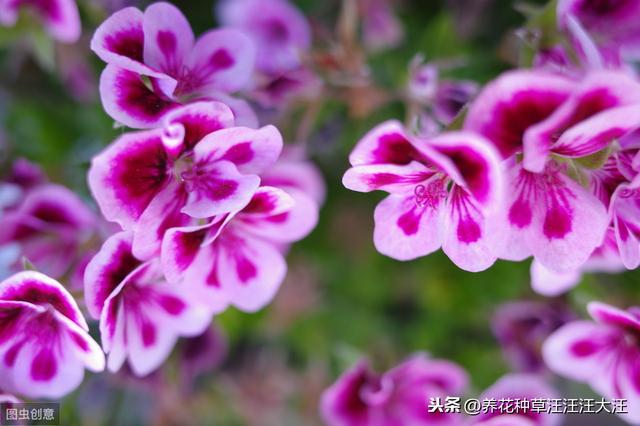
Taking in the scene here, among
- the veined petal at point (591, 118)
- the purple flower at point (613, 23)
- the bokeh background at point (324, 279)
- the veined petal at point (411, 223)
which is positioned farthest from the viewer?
the bokeh background at point (324, 279)

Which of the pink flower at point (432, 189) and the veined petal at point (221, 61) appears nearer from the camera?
the pink flower at point (432, 189)

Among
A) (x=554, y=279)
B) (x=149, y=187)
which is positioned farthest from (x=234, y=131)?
(x=554, y=279)

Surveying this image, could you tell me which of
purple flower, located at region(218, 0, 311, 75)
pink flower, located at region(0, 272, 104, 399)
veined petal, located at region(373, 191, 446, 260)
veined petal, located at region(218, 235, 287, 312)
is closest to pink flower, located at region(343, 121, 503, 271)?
veined petal, located at region(373, 191, 446, 260)

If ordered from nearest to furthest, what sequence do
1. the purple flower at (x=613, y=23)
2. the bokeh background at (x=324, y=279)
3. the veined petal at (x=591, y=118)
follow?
1. the veined petal at (x=591, y=118)
2. the purple flower at (x=613, y=23)
3. the bokeh background at (x=324, y=279)

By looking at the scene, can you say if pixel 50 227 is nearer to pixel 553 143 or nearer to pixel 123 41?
pixel 123 41

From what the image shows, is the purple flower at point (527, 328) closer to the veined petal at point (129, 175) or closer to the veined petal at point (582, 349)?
the veined petal at point (582, 349)

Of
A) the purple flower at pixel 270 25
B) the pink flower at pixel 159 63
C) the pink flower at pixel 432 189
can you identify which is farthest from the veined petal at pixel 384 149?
the purple flower at pixel 270 25

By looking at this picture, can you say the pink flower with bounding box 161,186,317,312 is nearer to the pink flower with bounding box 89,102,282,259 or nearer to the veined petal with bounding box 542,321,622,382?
the pink flower with bounding box 89,102,282,259

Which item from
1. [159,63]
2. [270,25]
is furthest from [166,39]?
[270,25]
